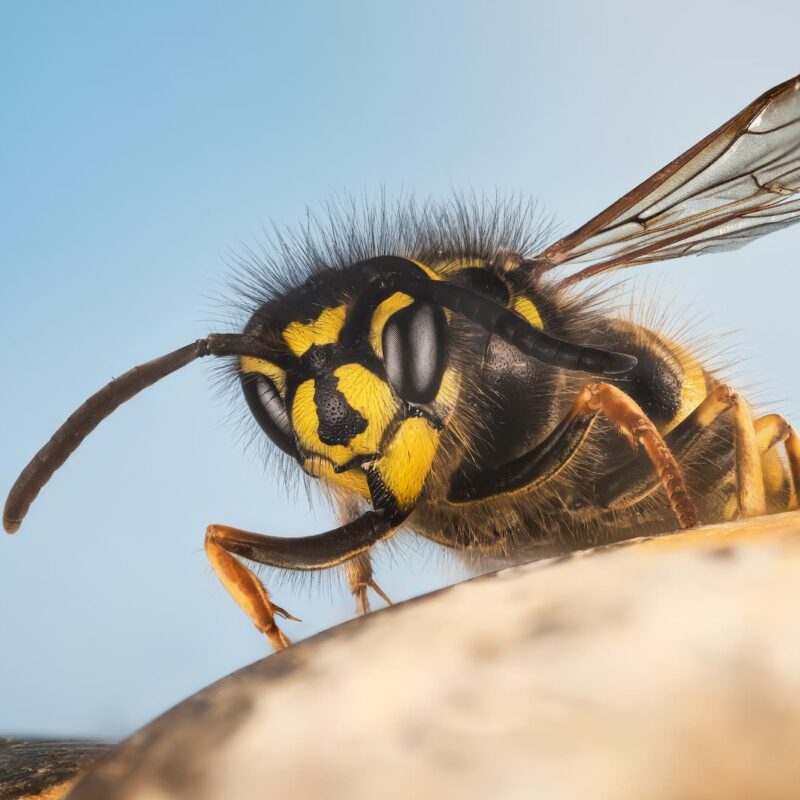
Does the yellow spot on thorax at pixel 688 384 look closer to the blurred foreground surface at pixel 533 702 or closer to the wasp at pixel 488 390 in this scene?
the wasp at pixel 488 390

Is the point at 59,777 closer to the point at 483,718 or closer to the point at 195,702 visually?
the point at 195,702

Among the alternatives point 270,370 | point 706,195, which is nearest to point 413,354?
point 270,370

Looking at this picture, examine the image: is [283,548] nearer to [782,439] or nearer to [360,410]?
[360,410]

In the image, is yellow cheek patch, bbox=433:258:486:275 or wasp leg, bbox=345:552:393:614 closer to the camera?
yellow cheek patch, bbox=433:258:486:275

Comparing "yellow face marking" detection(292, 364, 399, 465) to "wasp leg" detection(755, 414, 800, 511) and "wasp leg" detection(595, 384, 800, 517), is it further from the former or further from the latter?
"wasp leg" detection(755, 414, 800, 511)

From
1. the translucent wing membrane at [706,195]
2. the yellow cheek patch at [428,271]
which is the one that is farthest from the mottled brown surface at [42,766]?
the translucent wing membrane at [706,195]

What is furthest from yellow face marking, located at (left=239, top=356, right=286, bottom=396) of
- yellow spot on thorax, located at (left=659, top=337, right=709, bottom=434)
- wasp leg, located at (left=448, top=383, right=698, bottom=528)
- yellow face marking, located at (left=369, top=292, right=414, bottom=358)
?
yellow spot on thorax, located at (left=659, top=337, right=709, bottom=434)
